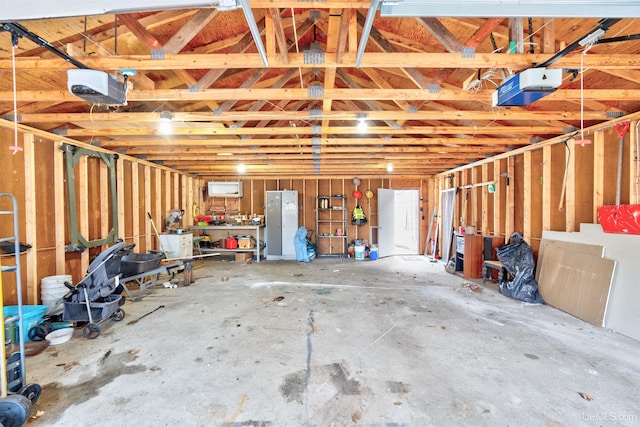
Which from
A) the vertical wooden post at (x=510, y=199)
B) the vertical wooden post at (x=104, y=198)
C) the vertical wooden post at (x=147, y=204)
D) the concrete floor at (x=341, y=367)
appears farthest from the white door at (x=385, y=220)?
the vertical wooden post at (x=104, y=198)

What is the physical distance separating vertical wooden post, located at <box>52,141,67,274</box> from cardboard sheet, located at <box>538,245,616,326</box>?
24.2 ft

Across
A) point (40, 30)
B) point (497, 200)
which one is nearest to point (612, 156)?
point (497, 200)

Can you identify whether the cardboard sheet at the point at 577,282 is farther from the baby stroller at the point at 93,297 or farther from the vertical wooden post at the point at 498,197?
the baby stroller at the point at 93,297

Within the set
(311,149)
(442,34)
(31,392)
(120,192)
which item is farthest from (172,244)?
(442,34)

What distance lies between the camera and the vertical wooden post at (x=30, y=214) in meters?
3.70

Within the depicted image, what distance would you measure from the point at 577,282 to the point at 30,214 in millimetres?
7468

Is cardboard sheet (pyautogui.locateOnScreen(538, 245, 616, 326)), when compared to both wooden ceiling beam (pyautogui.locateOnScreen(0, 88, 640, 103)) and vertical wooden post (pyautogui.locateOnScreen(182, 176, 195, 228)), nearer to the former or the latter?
wooden ceiling beam (pyautogui.locateOnScreen(0, 88, 640, 103))

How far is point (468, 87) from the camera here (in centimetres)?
281

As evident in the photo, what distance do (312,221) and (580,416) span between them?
763cm

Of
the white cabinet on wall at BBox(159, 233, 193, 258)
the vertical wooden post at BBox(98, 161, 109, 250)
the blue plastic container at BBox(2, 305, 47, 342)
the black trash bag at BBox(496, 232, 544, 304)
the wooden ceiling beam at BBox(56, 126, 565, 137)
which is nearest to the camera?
the blue plastic container at BBox(2, 305, 47, 342)

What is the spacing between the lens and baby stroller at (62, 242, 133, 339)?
3.19 meters

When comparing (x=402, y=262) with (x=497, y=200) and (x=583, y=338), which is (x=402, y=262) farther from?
(x=583, y=338)

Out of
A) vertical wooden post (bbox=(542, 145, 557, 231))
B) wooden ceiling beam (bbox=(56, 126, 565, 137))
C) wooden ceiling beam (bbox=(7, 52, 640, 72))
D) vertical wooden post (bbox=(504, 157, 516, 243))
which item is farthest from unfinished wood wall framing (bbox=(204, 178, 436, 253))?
wooden ceiling beam (bbox=(7, 52, 640, 72))

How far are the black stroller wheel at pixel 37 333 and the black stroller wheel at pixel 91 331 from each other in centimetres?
41
